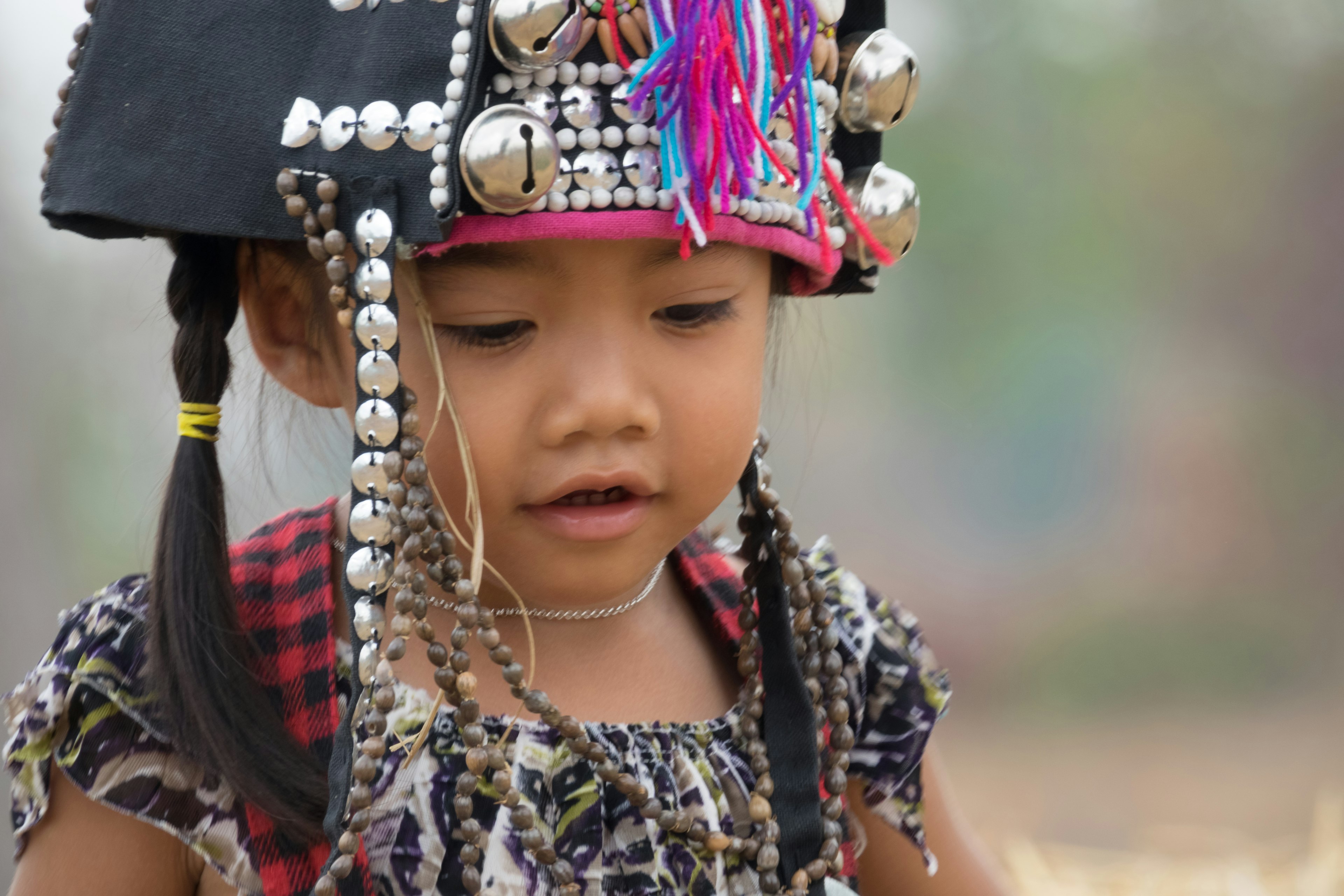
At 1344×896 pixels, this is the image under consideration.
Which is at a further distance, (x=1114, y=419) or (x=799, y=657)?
(x=1114, y=419)

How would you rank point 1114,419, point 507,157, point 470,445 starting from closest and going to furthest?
point 507,157 < point 470,445 < point 1114,419

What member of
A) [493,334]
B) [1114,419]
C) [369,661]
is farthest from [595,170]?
[1114,419]

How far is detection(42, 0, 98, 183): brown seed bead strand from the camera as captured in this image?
93 centimetres

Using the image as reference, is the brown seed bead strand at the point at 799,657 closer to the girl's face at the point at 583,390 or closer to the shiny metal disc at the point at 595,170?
the girl's face at the point at 583,390

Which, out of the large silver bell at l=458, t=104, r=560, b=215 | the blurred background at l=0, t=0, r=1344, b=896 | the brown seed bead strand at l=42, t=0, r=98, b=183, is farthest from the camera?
the blurred background at l=0, t=0, r=1344, b=896

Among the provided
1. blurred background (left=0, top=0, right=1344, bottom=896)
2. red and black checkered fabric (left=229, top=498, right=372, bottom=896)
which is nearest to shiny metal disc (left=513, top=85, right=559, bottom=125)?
red and black checkered fabric (left=229, top=498, right=372, bottom=896)

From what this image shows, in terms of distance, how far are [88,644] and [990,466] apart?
183 cm

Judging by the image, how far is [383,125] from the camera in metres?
0.85

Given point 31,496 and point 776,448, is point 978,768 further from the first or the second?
point 31,496

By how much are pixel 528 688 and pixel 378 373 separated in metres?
0.32

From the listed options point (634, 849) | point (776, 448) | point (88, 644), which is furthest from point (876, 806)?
point (776, 448)

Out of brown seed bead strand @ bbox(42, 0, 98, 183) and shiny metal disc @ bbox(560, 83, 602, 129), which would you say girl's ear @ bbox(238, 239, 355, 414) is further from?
shiny metal disc @ bbox(560, 83, 602, 129)

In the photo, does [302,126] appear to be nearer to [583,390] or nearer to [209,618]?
[583,390]

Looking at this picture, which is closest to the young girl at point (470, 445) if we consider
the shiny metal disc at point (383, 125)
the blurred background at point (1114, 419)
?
the shiny metal disc at point (383, 125)
